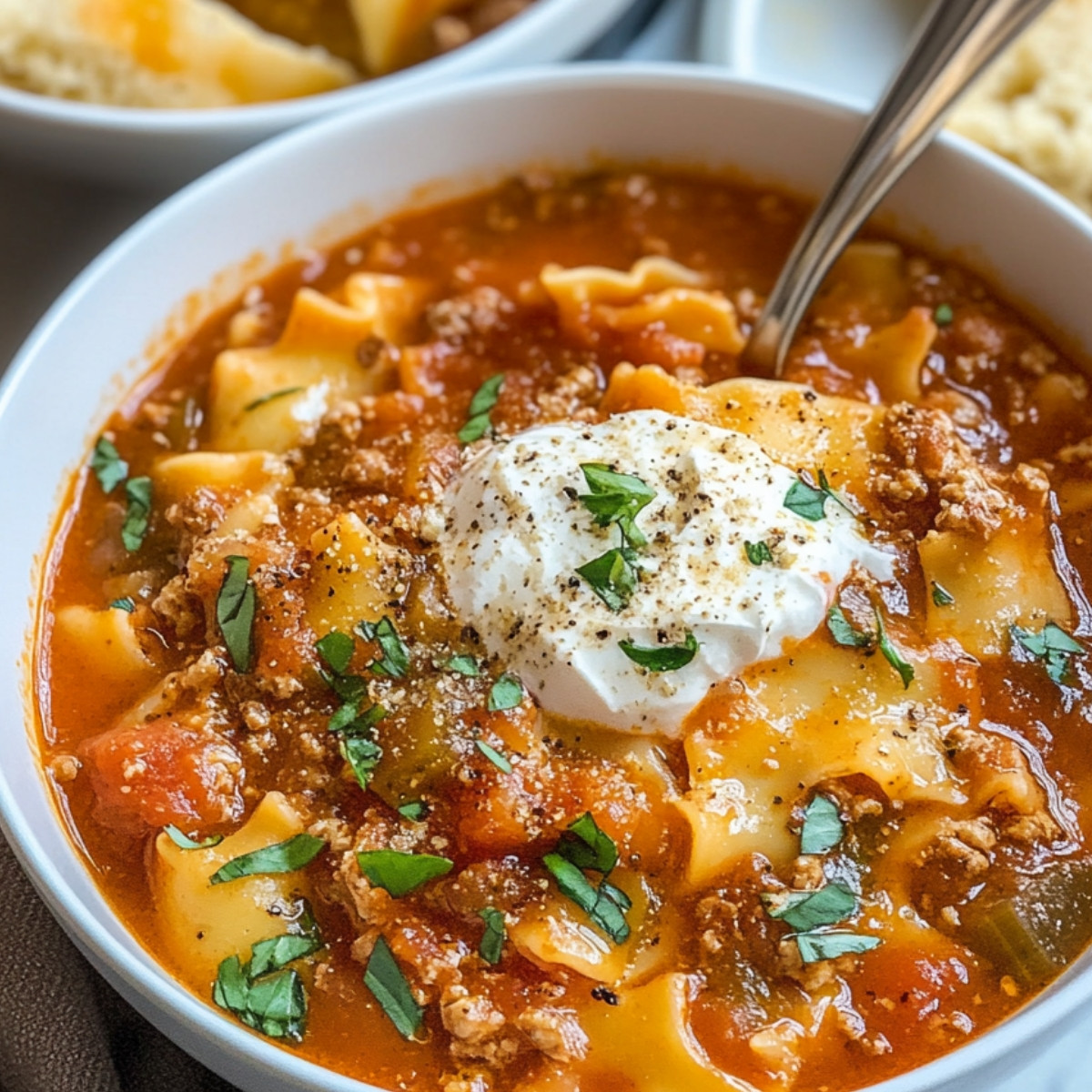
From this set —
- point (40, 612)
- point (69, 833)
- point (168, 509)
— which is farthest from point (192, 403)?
point (69, 833)

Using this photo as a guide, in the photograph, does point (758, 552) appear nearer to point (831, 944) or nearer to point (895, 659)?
point (895, 659)

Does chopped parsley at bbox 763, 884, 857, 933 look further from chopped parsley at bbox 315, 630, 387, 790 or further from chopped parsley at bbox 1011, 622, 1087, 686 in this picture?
chopped parsley at bbox 315, 630, 387, 790

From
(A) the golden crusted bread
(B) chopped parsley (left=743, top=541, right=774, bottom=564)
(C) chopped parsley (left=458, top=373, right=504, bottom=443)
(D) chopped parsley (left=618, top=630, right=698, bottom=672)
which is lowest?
(C) chopped parsley (left=458, top=373, right=504, bottom=443)

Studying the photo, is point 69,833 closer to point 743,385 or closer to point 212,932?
point 212,932

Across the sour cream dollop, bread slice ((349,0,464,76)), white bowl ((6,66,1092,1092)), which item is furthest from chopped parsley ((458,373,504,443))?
bread slice ((349,0,464,76))

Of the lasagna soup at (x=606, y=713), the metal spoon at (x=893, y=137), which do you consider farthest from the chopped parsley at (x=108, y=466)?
the metal spoon at (x=893, y=137)

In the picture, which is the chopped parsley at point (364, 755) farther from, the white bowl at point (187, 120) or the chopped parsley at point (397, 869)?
the white bowl at point (187, 120)
